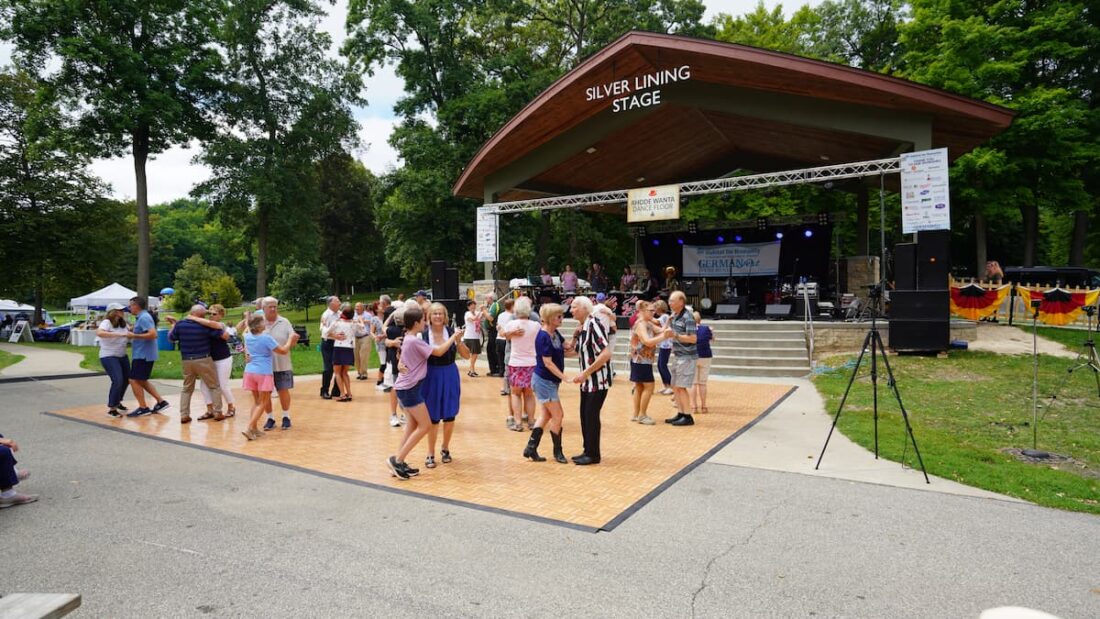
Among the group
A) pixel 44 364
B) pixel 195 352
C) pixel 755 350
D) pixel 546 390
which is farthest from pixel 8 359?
pixel 755 350

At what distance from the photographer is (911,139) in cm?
1287

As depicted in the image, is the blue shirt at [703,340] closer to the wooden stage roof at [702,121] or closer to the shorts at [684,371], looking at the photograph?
the shorts at [684,371]

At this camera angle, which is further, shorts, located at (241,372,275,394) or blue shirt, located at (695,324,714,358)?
blue shirt, located at (695,324,714,358)

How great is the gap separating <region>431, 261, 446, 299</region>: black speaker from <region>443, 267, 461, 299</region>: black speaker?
0.11 ft

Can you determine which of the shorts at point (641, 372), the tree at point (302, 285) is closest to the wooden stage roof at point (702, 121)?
the shorts at point (641, 372)

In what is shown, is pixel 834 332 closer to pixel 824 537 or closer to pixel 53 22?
pixel 824 537

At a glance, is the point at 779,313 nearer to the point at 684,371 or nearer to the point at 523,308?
the point at 684,371

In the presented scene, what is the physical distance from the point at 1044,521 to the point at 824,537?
178 centimetres

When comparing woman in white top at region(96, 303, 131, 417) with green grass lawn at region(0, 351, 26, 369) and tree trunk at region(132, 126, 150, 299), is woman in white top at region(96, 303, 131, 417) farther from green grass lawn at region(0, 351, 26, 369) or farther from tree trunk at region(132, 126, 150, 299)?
tree trunk at region(132, 126, 150, 299)

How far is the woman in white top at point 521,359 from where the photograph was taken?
6844 mm

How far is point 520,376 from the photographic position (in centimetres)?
733

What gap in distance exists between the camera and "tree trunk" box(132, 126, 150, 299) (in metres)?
24.2

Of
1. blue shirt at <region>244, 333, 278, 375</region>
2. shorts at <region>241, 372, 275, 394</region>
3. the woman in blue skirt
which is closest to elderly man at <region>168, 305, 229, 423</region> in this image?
blue shirt at <region>244, 333, 278, 375</region>

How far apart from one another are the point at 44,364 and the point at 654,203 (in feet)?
54.0
